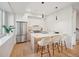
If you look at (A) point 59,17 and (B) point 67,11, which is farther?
(A) point 59,17

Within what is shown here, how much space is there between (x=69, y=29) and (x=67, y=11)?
112 centimetres

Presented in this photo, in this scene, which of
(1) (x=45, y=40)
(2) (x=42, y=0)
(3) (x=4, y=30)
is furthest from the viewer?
(3) (x=4, y=30)

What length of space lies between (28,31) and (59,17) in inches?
116

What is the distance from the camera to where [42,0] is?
418 cm

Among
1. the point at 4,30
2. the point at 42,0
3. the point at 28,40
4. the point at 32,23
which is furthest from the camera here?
the point at 32,23

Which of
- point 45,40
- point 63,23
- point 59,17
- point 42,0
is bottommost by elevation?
point 45,40

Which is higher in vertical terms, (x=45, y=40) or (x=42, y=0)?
(x=42, y=0)

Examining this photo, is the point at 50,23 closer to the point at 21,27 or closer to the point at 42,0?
the point at 21,27

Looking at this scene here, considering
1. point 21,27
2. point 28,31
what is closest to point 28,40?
point 28,31

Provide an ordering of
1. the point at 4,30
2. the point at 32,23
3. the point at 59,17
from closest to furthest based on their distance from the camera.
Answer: the point at 4,30 → the point at 59,17 → the point at 32,23

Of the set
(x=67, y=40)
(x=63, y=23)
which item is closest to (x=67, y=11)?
(x=63, y=23)

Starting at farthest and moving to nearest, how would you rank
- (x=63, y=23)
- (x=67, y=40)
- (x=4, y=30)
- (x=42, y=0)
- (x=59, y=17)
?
(x=59, y=17)
(x=63, y=23)
(x=67, y=40)
(x=4, y=30)
(x=42, y=0)

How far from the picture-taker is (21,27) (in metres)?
7.16

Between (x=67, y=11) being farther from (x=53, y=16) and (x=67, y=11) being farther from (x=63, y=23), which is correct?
(x=53, y=16)
